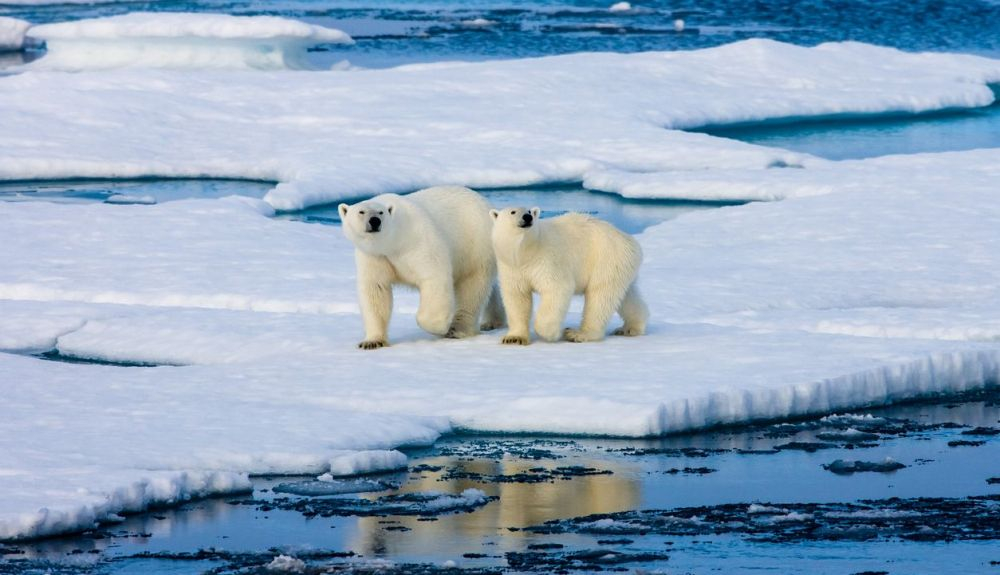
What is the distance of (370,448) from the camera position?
637 cm

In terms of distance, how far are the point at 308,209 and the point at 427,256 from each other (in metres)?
6.40

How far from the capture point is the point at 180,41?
74.7 ft

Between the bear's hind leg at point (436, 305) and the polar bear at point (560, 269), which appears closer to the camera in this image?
the polar bear at point (560, 269)

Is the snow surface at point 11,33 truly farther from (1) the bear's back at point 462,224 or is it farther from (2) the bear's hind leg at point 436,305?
(2) the bear's hind leg at point 436,305

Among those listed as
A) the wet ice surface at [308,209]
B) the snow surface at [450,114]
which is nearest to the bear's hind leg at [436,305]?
the wet ice surface at [308,209]

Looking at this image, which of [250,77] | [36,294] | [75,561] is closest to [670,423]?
[75,561]

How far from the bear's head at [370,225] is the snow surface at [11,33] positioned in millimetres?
21762

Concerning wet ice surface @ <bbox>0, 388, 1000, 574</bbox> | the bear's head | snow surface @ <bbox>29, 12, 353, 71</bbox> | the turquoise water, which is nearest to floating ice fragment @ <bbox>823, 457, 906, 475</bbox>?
wet ice surface @ <bbox>0, 388, 1000, 574</bbox>

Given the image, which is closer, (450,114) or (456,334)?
(456,334)

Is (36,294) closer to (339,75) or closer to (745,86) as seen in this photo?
(339,75)

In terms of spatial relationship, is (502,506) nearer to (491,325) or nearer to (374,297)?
(374,297)

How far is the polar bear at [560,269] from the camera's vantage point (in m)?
7.53

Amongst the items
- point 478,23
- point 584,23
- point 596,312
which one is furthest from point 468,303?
point 584,23

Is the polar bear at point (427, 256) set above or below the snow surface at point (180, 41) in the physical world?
below
